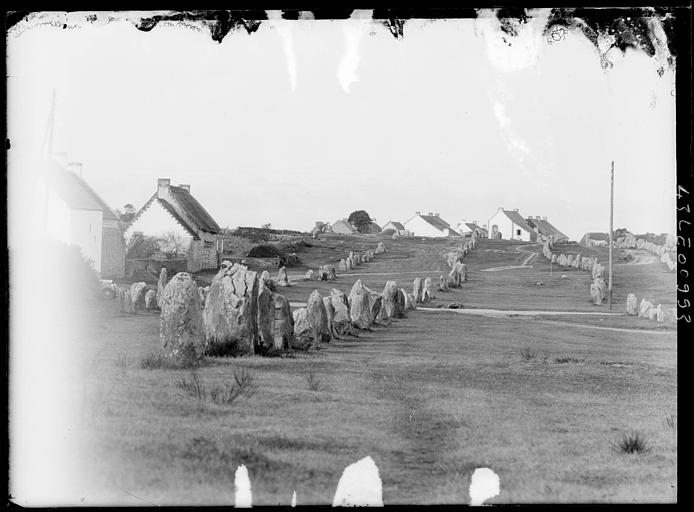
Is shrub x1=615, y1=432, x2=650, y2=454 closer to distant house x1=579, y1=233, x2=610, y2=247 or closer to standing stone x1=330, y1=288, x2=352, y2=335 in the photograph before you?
distant house x1=579, y1=233, x2=610, y2=247

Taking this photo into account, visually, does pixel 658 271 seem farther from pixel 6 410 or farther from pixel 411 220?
pixel 6 410

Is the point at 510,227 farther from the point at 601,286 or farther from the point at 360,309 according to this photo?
Result: the point at 360,309

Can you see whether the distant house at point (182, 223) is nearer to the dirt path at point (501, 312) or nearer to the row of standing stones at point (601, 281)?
the dirt path at point (501, 312)

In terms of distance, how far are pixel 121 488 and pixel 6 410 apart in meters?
1.10

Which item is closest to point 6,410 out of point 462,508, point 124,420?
point 124,420

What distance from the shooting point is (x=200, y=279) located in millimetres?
5801

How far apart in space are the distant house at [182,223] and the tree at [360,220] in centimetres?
110

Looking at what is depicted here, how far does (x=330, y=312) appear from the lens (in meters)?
5.91

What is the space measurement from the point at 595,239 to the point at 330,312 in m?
2.31

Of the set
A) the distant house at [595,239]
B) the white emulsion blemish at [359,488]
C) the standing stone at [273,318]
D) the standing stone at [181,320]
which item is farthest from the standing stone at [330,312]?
the distant house at [595,239]

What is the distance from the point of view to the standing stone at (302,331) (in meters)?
5.83

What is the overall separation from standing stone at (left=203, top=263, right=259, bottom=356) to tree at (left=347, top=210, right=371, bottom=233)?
94 centimetres

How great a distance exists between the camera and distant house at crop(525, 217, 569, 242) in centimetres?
586

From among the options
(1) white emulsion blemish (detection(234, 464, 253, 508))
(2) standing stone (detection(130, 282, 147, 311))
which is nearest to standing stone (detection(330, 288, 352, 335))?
(1) white emulsion blemish (detection(234, 464, 253, 508))
